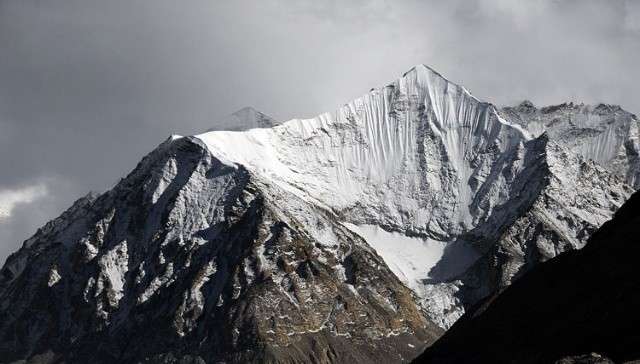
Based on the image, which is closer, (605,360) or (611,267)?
(605,360)

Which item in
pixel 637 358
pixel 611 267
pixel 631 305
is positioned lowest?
pixel 637 358

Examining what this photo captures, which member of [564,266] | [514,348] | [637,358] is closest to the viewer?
[637,358]

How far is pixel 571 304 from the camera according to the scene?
595 ft

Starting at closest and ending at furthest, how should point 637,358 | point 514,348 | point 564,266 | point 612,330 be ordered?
point 637,358
point 612,330
point 514,348
point 564,266

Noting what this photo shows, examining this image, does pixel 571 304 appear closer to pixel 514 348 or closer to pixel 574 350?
pixel 514 348

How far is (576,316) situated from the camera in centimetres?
17475

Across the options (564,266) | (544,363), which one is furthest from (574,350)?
(564,266)

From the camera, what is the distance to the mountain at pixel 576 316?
6260 inches

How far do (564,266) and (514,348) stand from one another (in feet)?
67.3

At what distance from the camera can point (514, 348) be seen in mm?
180250

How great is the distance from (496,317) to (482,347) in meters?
10.0

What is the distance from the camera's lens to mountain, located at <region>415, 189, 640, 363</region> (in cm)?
15900

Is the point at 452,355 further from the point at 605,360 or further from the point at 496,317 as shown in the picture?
the point at 605,360

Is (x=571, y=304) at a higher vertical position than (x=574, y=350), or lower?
higher
